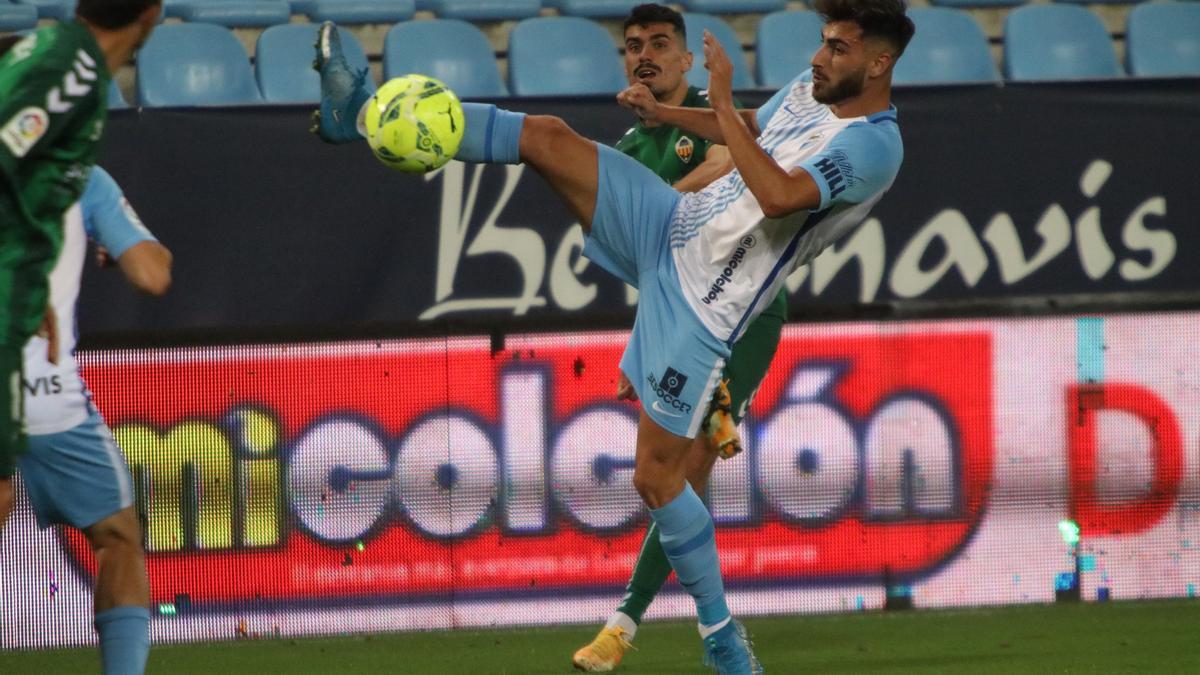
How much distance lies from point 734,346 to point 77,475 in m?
2.01

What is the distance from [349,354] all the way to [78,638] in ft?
4.19

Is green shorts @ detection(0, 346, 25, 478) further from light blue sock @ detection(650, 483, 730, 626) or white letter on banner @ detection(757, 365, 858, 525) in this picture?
white letter on banner @ detection(757, 365, 858, 525)

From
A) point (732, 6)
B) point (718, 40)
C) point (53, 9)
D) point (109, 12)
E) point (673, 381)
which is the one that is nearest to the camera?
point (109, 12)

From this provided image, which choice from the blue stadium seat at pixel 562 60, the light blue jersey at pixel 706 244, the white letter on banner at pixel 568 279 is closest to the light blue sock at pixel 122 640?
the light blue jersey at pixel 706 244

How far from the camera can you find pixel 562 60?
871 cm

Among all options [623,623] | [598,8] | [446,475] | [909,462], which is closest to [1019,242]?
[909,462]

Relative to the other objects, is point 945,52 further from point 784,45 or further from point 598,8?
point 598,8

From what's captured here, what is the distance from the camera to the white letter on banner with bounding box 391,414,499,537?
566 cm

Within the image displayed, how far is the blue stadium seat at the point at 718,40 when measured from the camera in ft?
27.7

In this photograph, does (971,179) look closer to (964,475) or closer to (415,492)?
(964,475)

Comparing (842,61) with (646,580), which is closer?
(842,61)

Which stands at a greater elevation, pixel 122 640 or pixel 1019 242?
pixel 1019 242

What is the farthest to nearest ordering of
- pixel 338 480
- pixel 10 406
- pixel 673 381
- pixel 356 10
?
pixel 356 10 < pixel 338 480 < pixel 673 381 < pixel 10 406

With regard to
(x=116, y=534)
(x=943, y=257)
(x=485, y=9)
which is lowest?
(x=116, y=534)
